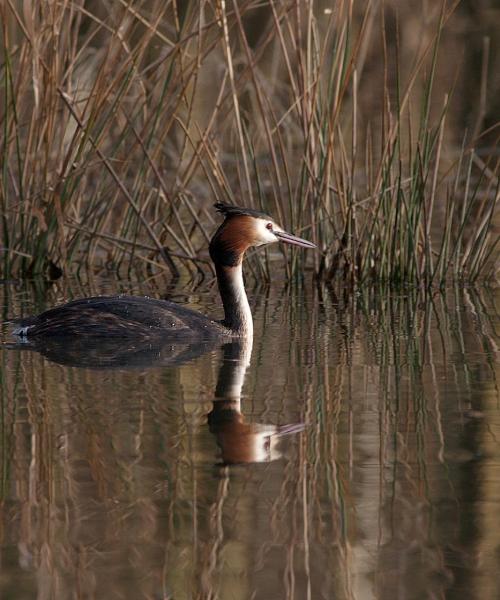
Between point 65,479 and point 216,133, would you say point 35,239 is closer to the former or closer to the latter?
point 216,133

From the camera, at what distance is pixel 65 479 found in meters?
5.10

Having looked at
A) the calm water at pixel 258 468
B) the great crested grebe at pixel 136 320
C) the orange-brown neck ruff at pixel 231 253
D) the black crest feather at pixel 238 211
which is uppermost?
the black crest feather at pixel 238 211

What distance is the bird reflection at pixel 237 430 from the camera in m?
5.48

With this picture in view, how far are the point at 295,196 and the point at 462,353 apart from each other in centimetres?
261

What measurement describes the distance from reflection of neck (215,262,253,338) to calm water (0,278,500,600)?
156 millimetres

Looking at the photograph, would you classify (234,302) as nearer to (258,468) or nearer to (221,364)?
(221,364)

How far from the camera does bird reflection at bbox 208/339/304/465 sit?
5.48 m

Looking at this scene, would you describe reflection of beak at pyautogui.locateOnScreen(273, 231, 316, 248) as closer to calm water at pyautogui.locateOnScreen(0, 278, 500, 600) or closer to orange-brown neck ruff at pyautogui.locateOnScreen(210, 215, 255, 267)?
orange-brown neck ruff at pyautogui.locateOnScreen(210, 215, 255, 267)

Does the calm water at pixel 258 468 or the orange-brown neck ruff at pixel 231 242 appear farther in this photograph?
the orange-brown neck ruff at pixel 231 242

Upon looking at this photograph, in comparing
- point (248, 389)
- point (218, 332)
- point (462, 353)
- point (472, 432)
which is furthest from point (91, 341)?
point (472, 432)

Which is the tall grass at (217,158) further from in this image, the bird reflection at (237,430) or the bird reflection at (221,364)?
the bird reflection at (237,430)

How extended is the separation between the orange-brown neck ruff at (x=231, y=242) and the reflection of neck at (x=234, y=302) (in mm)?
41

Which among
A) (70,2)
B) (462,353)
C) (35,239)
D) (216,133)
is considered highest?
(70,2)

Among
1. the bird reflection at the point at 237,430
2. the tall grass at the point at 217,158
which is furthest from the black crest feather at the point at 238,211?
the bird reflection at the point at 237,430
